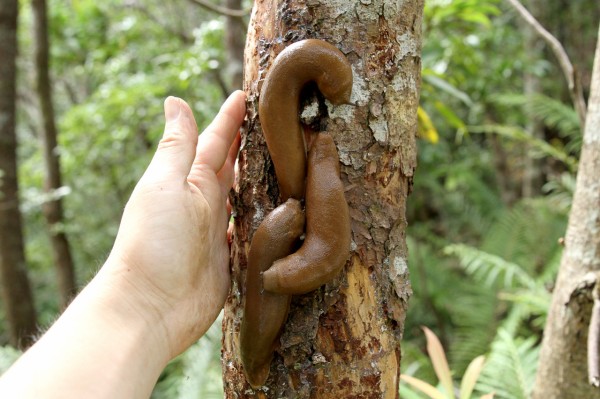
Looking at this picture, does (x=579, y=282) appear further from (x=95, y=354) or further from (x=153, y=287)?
(x=95, y=354)

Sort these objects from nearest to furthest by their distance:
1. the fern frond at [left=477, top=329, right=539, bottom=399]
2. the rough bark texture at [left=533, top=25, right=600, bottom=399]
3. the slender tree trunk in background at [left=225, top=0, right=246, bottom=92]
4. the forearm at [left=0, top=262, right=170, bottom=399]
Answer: the forearm at [left=0, top=262, right=170, bottom=399], the rough bark texture at [left=533, top=25, right=600, bottom=399], the fern frond at [left=477, top=329, right=539, bottom=399], the slender tree trunk in background at [left=225, top=0, right=246, bottom=92]

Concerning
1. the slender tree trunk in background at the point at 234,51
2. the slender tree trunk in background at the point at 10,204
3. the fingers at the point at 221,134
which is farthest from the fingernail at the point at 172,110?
the slender tree trunk in background at the point at 10,204

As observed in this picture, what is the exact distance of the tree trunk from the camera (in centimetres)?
118

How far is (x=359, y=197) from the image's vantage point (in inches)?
47.6

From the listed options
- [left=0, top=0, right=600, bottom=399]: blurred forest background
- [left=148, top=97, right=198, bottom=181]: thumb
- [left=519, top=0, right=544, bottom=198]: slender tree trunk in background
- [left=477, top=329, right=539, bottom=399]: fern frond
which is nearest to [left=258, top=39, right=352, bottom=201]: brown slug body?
[left=148, top=97, right=198, bottom=181]: thumb

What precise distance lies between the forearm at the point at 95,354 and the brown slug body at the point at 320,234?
40 cm

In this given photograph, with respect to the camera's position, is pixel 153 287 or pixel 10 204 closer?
pixel 153 287

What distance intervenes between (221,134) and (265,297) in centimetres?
54

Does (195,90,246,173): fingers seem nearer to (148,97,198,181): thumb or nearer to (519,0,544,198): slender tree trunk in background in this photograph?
(148,97,198,181): thumb

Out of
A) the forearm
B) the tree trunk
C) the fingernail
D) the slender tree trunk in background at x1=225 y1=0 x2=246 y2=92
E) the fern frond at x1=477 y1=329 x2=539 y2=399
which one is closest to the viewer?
the forearm

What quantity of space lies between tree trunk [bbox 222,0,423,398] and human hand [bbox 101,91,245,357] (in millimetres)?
203

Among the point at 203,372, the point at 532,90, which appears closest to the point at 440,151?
the point at 532,90

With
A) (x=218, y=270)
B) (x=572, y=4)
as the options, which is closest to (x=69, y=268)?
(x=218, y=270)

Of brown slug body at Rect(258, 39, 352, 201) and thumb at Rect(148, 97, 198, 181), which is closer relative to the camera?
brown slug body at Rect(258, 39, 352, 201)
